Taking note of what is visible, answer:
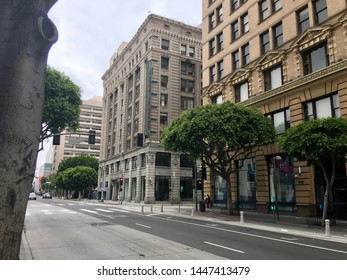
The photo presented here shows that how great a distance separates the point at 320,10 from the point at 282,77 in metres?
5.68

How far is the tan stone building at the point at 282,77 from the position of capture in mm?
21547

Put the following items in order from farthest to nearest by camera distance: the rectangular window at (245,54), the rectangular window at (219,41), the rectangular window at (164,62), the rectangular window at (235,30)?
the rectangular window at (164,62)
the rectangular window at (219,41)
the rectangular window at (235,30)
the rectangular window at (245,54)

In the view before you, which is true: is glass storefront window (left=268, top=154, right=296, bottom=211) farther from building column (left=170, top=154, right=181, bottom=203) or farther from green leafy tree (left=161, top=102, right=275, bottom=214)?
building column (left=170, top=154, right=181, bottom=203)

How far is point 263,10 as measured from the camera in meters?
29.3

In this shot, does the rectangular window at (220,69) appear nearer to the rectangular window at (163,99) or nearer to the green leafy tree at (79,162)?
the rectangular window at (163,99)

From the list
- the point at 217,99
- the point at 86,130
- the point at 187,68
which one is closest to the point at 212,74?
the point at 217,99

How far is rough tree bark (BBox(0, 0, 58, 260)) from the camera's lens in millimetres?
2693

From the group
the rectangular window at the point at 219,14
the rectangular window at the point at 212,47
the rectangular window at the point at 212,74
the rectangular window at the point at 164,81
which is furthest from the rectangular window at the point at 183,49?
the rectangular window at the point at 212,74

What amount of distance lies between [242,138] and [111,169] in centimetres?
4938

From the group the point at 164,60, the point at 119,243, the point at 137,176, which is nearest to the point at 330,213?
the point at 119,243

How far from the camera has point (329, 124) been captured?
56.9ft

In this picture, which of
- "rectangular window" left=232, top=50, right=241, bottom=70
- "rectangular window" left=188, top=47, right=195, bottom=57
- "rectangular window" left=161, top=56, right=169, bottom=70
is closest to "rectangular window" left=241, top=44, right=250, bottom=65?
"rectangular window" left=232, top=50, right=241, bottom=70

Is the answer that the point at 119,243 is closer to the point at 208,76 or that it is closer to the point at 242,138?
the point at 242,138

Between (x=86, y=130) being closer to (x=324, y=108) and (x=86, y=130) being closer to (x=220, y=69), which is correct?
(x=220, y=69)
